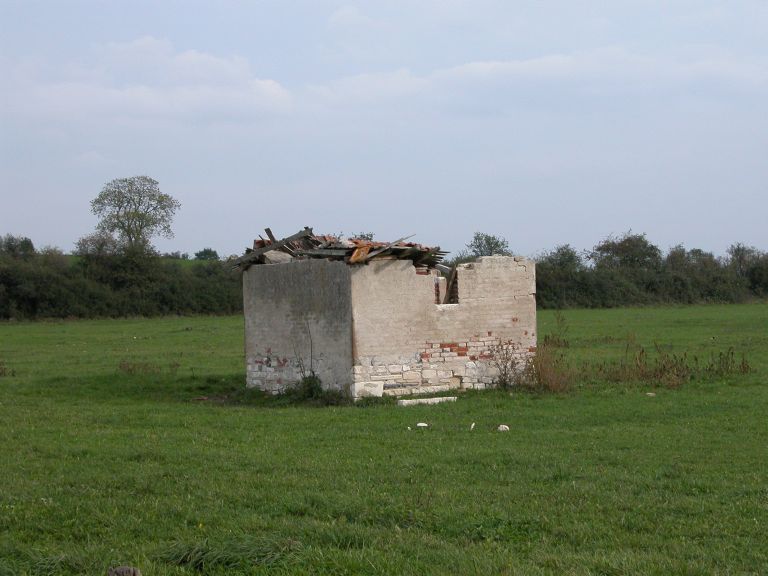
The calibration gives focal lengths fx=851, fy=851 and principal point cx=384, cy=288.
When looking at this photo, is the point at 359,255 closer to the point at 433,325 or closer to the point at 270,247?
the point at 433,325

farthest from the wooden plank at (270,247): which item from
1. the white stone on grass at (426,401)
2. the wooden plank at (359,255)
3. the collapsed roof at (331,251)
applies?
the white stone on grass at (426,401)

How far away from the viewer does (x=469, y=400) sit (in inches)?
580

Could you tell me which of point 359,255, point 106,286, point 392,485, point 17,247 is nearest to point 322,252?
point 359,255

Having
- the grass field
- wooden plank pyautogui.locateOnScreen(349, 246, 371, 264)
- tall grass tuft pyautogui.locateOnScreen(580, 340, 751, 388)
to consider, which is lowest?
the grass field

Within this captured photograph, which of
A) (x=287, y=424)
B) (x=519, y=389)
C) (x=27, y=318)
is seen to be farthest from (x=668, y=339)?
(x=27, y=318)

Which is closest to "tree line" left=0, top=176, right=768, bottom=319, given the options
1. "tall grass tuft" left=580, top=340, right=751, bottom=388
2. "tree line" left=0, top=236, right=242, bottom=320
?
"tree line" left=0, top=236, right=242, bottom=320

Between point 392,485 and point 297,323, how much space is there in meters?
8.22

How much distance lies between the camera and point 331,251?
15477 mm

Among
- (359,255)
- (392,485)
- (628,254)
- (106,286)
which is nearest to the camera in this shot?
(392,485)

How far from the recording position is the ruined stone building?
1511cm

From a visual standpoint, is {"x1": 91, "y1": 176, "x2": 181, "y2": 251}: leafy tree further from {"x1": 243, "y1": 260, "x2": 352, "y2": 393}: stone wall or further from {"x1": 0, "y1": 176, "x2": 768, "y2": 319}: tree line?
{"x1": 243, "y1": 260, "x2": 352, "y2": 393}: stone wall

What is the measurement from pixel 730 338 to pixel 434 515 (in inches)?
998

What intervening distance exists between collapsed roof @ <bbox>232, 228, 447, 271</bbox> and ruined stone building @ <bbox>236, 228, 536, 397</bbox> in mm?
26

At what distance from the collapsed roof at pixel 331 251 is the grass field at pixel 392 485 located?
2708 mm
